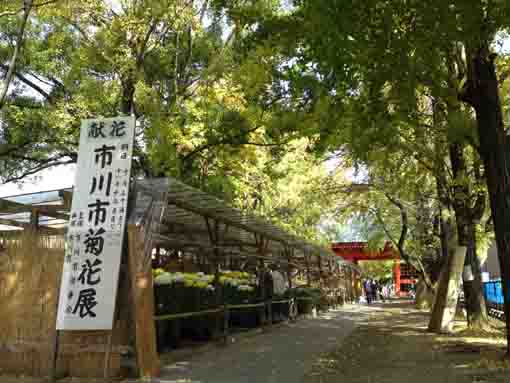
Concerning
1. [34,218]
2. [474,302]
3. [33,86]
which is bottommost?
[474,302]

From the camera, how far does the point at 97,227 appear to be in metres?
8.02

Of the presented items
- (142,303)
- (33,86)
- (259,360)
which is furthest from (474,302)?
(33,86)

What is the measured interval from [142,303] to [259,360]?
286 centimetres

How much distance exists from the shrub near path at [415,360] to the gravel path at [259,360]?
0.36 meters

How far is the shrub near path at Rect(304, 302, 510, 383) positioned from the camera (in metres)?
7.95

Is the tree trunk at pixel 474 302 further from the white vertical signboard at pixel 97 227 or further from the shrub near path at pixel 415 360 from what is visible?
the white vertical signboard at pixel 97 227

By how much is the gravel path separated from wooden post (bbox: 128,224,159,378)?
34 cm

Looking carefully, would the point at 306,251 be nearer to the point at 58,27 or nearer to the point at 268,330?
the point at 268,330

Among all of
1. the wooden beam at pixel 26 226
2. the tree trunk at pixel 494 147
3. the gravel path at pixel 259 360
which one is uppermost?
the tree trunk at pixel 494 147

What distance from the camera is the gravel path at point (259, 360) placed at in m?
8.05

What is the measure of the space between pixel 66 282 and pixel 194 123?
22.8ft

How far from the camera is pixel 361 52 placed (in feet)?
23.3

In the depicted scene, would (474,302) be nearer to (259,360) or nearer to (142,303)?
(259,360)

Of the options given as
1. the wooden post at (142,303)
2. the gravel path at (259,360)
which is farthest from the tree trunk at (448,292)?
the wooden post at (142,303)
